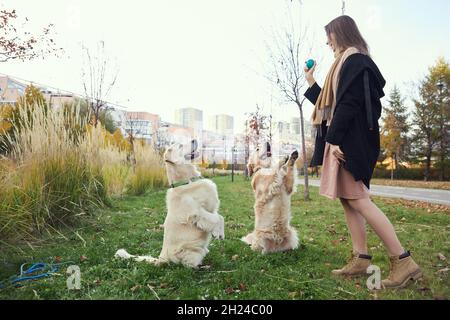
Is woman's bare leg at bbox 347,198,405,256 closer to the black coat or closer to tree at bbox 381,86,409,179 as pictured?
the black coat

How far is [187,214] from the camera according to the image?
2.96 m

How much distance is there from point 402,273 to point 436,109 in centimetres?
1556

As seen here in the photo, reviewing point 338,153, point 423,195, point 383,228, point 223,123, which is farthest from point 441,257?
point 223,123

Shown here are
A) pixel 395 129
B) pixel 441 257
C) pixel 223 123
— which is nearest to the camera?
pixel 441 257

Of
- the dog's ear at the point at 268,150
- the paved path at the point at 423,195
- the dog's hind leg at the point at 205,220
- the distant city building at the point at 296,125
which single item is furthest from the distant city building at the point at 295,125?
the dog's hind leg at the point at 205,220

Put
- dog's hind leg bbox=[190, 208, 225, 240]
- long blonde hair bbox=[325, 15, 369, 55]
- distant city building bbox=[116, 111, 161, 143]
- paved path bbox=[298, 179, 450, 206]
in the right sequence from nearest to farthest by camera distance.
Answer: long blonde hair bbox=[325, 15, 369, 55], dog's hind leg bbox=[190, 208, 225, 240], paved path bbox=[298, 179, 450, 206], distant city building bbox=[116, 111, 161, 143]

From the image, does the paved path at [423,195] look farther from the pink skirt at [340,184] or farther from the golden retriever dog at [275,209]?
the pink skirt at [340,184]

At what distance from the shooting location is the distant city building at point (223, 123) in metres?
17.5

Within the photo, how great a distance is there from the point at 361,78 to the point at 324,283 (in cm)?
161

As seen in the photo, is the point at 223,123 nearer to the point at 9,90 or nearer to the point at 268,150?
the point at 9,90

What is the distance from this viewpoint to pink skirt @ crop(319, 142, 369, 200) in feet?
8.70

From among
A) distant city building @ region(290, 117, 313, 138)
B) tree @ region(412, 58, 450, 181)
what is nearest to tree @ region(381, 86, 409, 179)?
tree @ region(412, 58, 450, 181)
